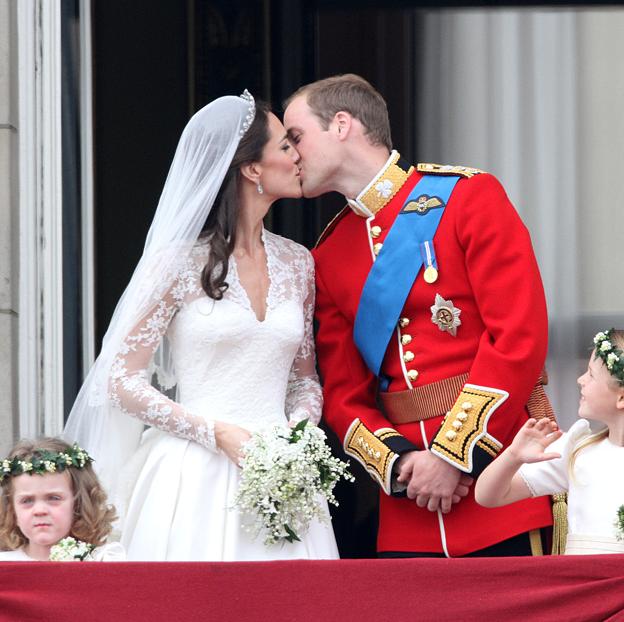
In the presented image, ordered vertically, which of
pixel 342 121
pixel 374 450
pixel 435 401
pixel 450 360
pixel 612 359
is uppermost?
pixel 342 121

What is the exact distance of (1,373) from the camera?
536 cm

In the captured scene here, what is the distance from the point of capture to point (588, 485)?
423cm

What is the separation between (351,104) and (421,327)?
27.5 inches

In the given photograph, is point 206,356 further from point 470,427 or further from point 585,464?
point 585,464

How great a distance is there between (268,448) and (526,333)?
2.55 ft

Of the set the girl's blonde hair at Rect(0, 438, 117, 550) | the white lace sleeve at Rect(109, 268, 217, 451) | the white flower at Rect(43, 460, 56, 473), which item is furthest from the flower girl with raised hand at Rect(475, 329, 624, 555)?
the white flower at Rect(43, 460, 56, 473)

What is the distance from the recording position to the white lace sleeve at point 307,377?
4886 millimetres

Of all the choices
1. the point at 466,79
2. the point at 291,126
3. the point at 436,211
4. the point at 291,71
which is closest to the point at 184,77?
the point at 291,71

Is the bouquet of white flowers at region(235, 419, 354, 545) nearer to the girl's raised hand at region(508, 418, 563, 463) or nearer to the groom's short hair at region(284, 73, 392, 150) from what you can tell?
the girl's raised hand at region(508, 418, 563, 463)

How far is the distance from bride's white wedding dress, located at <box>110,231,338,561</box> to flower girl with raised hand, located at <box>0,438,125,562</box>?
0.20m

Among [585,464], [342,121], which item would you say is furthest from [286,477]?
[342,121]

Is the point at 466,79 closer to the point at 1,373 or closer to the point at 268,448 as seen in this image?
the point at 1,373

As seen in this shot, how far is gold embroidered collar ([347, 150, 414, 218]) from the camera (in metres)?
5.00

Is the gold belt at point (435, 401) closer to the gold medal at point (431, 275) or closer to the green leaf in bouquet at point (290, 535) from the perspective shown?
the gold medal at point (431, 275)
